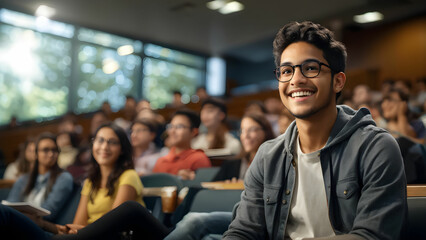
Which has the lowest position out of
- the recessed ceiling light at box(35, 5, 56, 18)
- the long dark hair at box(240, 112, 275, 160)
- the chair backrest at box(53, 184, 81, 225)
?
the chair backrest at box(53, 184, 81, 225)

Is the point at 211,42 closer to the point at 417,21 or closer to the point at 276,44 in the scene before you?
the point at 417,21

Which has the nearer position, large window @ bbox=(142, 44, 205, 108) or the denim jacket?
the denim jacket

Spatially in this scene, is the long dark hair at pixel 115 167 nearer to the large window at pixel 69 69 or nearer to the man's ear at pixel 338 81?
the man's ear at pixel 338 81

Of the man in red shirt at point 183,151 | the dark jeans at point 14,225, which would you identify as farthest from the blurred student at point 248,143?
the dark jeans at point 14,225

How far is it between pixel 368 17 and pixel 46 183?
22.5 ft

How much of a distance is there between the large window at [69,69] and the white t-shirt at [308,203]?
7783mm

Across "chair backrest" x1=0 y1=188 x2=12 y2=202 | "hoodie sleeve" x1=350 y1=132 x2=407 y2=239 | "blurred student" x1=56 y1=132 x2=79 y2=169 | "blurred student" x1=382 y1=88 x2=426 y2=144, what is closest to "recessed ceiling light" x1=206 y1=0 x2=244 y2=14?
"blurred student" x1=56 y1=132 x2=79 y2=169

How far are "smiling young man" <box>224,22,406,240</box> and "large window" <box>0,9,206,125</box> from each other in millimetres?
7736

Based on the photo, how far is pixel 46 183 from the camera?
3.28 meters

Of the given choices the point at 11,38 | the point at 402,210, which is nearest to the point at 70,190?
the point at 402,210

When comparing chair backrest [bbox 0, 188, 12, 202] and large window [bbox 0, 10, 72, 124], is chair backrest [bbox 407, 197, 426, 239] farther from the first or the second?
large window [bbox 0, 10, 72, 124]

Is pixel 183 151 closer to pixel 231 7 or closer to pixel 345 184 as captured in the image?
pixel 345 184

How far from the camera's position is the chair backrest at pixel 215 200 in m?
2.22

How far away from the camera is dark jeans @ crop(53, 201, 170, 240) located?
2.02m
